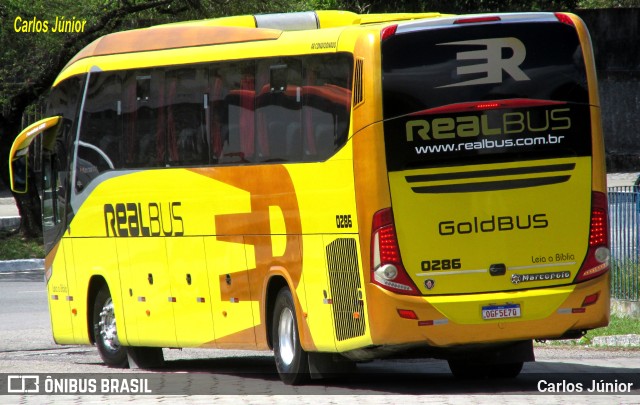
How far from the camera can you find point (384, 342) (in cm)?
1078

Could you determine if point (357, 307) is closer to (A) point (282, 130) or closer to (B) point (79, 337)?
(A) point (282, 130)

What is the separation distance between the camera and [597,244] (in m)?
11.3

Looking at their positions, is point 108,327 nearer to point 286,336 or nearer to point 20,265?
point 286,336

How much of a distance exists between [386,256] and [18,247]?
2097 cm

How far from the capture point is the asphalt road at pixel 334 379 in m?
10.9

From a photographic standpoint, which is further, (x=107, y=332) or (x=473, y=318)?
(x=107, y=332)

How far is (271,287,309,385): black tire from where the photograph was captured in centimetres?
1200

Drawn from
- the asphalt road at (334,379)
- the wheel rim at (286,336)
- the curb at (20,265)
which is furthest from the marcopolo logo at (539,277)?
the curb at (20,265)

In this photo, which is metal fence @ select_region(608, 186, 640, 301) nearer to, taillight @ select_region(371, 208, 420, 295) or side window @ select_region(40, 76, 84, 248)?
side window @ select_region(40, 76, 84, 248)

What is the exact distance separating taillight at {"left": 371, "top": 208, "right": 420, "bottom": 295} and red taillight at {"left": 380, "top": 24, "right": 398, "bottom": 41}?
1412mm

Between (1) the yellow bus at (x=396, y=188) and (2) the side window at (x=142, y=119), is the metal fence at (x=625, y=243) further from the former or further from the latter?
(2) the side window at (x=142, y=119)

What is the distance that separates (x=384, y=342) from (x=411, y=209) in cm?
110

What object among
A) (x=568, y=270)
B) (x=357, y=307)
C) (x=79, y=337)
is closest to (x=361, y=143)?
(x=357, y=307)

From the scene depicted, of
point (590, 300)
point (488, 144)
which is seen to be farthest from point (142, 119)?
point (590, 300)
